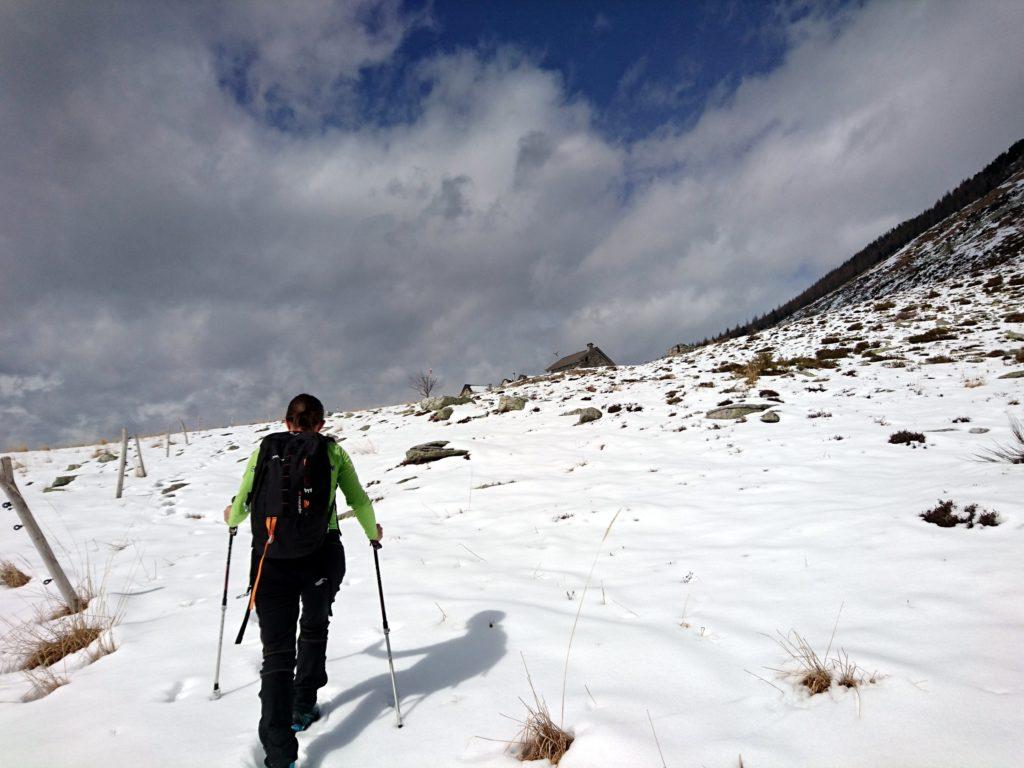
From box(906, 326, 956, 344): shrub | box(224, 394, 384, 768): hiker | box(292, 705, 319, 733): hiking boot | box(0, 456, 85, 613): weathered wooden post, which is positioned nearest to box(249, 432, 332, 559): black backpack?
box(224, 394, 384, 768): hiker

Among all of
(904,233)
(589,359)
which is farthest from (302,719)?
(904,233)

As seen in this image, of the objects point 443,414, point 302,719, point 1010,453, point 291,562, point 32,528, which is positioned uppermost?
point 443,414

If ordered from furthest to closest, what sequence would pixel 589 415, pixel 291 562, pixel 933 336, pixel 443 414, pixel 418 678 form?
pixel 443 414 → pixel 933 336 → pixel 589 415 → pixel 418 678 → pixel 291 562

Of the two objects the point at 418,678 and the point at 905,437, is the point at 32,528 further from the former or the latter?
the point at 905,437

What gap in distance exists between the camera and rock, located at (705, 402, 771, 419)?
47.4 feet

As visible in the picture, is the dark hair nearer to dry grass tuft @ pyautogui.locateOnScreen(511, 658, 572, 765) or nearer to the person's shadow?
the person's shadow

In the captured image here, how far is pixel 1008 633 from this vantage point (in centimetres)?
348

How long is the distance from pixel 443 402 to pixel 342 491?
24.8 metres

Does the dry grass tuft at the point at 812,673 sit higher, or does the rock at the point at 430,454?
the rock at the point at 430,454

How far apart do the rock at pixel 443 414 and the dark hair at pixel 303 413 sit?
20.9 metres

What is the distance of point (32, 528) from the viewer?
18.2 feet

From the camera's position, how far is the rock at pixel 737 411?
47.4ft

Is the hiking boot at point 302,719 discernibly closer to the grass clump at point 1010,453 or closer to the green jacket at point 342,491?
the green jacket at point 342,491

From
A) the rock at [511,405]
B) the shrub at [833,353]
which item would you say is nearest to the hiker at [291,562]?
the rock at [511,405]
